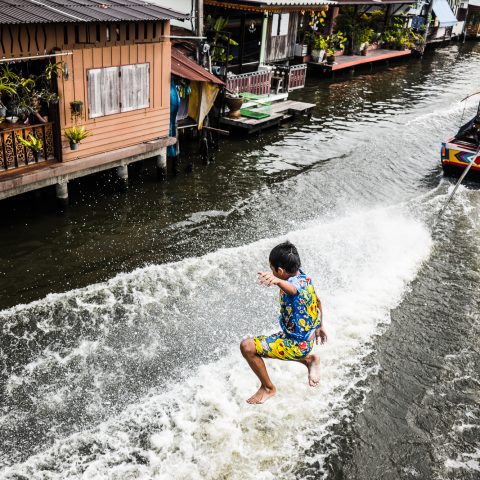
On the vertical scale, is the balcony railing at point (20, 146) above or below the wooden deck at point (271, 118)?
above

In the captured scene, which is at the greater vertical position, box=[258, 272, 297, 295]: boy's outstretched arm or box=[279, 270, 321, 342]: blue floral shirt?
box=[258, 272, 297, 295]: boy's outstretched arm

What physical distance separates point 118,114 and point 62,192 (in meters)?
2.33

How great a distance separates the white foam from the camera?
21.1 feet

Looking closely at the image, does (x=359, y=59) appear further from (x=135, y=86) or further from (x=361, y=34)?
(x=135, y=86)

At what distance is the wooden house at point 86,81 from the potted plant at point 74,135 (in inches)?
3.4

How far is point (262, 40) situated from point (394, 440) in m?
23.1

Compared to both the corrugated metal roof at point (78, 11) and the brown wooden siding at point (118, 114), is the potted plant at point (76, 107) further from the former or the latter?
the corrugated metal roof at point (78, 11)

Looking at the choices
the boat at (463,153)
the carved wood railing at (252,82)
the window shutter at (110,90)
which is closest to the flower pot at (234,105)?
the carved wood railing at (252,82)

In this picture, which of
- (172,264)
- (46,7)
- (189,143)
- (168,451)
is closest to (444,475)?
(168,451)

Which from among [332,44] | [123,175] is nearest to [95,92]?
[123,175]

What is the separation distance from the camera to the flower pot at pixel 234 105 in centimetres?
1872

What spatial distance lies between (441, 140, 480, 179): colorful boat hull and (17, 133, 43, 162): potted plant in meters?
12.2

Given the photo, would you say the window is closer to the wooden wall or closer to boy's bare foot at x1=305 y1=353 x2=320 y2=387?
the wooden wall

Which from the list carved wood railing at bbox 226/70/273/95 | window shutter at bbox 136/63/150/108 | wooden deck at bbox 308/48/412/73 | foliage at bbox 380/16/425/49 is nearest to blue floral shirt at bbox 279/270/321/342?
window shutter at bbox 136/63/150/108
